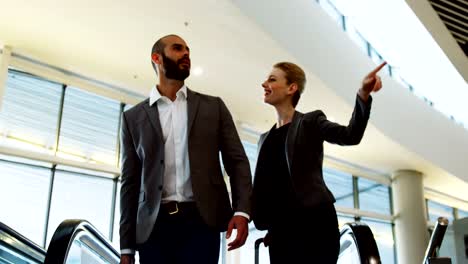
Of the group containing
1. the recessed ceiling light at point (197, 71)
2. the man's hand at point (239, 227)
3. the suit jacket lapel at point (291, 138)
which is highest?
the recessed ceiling light at point (197, 71)

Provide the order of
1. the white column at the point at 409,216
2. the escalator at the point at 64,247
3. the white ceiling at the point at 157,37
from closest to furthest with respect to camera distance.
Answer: the escalator at the point at 64,247
the white ceiling at the point at 157,37
the white column at the point at 409,216

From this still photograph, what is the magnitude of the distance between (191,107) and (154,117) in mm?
171

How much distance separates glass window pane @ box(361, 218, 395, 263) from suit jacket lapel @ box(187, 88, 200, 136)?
44.3 ft

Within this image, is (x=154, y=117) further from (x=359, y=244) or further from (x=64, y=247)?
(x=359, y=244)

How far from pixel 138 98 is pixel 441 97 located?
8.07m

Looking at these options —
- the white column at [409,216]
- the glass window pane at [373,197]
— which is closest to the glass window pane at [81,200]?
the glass window pane at [373,197]

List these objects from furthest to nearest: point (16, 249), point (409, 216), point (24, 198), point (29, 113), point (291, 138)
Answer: point (409, 216) < point (29, 113) < point (24, 198) < point (16, 249) < point (291, 138)

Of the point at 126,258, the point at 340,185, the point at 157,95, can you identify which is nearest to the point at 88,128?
the point at 340,185

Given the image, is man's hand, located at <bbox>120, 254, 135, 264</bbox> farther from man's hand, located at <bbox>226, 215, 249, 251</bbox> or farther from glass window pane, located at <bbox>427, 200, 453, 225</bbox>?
glass window pane, located at <bbox>427, 200, 453, 225</bbox>

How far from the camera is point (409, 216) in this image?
1548 centimetres

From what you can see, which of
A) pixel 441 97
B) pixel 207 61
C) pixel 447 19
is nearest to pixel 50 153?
pixel 207 61

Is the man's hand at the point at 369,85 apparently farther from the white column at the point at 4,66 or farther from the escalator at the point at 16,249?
the white column at the point at 4,66

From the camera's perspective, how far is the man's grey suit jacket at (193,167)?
7.86 ft

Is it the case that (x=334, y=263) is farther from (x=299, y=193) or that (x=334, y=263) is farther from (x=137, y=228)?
(x=137, y=228)
